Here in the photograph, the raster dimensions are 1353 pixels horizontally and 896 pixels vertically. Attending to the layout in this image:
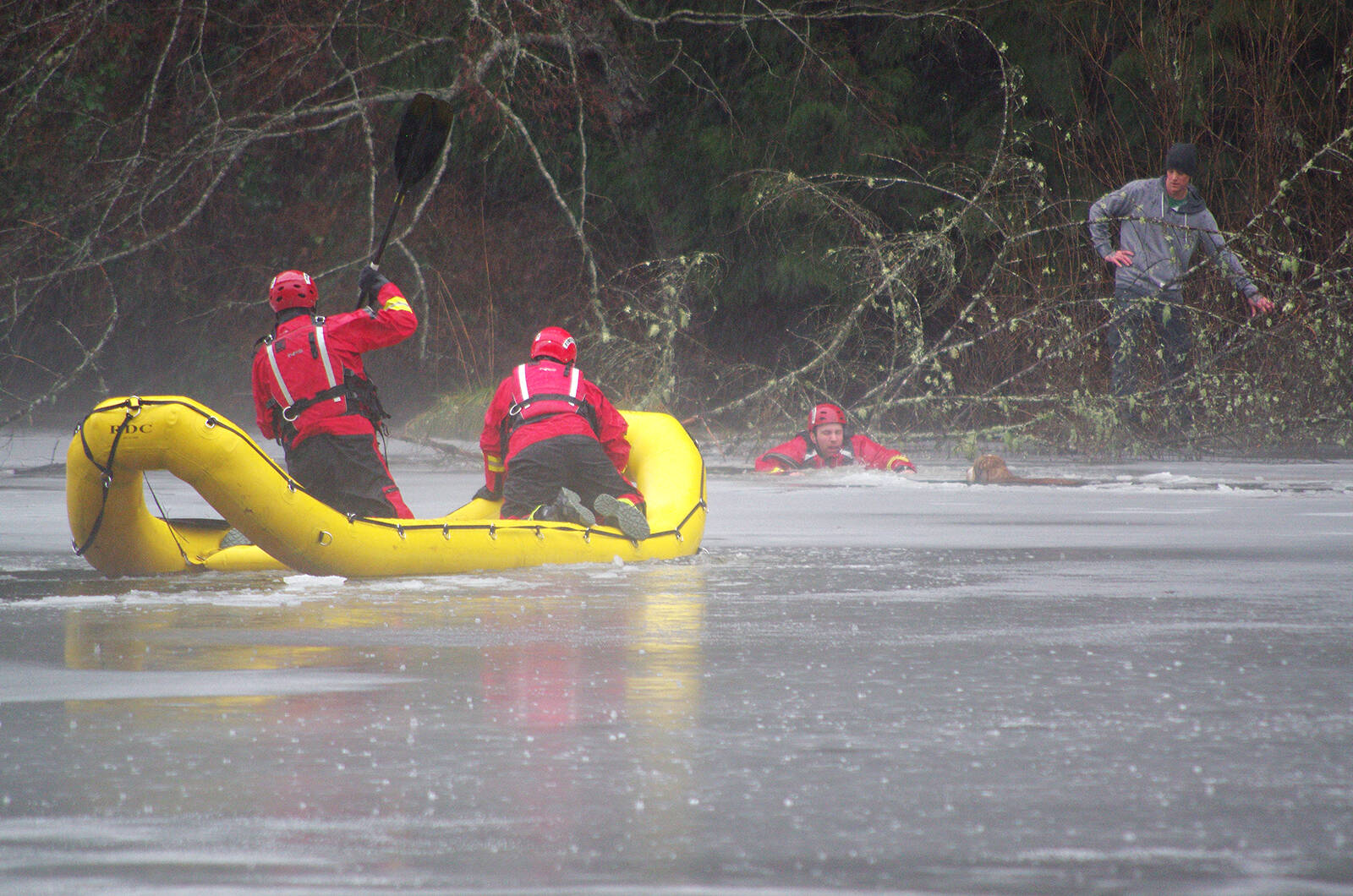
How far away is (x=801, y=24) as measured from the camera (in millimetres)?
17219

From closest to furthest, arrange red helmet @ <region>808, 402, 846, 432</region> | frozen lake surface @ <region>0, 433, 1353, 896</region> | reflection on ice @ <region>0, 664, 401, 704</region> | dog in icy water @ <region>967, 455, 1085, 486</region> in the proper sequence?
1. frozen lake surface @ <region>0, 433, 1353, 896</region>
2. reflection on ice @ <region>0, 664, 401, 704</region>
3. dog in icy water @ <region>967, 455, 1085, 486</region>
4. red helmet @ <region>808, 402, 846, 432</region>

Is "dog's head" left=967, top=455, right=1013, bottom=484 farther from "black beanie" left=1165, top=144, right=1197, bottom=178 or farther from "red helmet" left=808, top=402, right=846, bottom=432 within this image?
"black beanie" left=1165, top=144, right=1197, bottom=178

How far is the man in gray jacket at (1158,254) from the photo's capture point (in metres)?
12.0

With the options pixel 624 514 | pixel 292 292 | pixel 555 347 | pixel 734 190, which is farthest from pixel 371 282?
pixel 734 190

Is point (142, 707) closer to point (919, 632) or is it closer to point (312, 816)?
point (312, 816)

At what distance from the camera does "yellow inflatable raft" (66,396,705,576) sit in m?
6.14

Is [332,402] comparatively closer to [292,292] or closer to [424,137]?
[292,292]

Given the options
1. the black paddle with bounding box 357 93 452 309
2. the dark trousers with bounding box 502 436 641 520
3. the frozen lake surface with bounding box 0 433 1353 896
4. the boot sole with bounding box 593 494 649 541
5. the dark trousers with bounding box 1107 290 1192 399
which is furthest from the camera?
the dark trousers with bounding box 1107 290 1192 399

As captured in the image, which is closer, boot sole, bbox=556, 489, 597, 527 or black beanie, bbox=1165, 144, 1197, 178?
boot sole, bbox=556, 489, 597, 527

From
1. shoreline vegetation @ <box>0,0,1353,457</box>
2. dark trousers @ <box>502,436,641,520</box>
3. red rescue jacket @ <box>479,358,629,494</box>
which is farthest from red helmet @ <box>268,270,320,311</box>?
shoreline vegetation @ <box>0,0,1353,457</box>

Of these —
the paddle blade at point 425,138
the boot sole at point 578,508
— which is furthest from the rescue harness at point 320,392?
the paddle blade at point 425,138

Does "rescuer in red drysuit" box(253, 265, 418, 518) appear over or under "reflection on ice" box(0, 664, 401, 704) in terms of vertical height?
over

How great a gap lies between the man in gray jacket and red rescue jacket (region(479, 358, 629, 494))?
18.4 ft

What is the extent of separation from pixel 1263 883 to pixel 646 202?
1579cm
